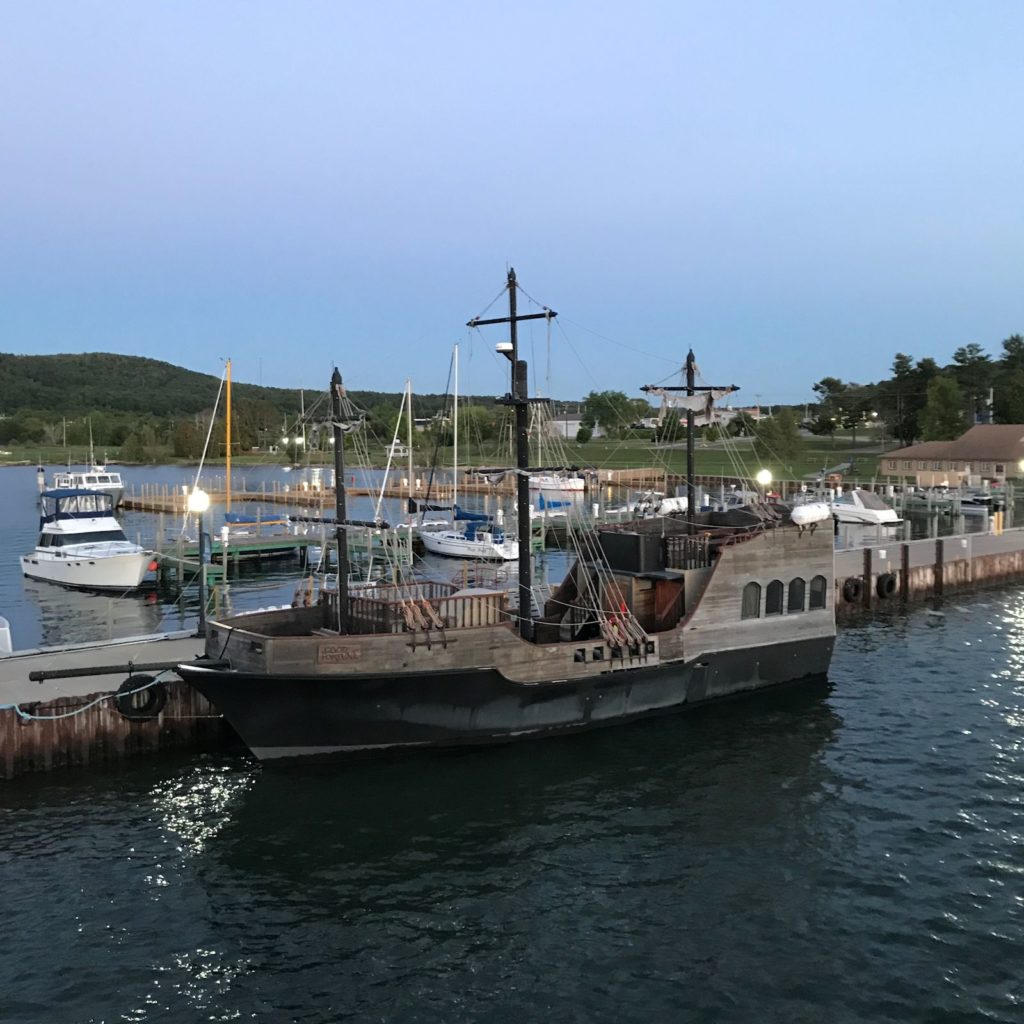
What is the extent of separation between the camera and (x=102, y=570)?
44375 mm

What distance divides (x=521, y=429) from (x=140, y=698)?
1031cm

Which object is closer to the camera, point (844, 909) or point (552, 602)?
point (844, 909)

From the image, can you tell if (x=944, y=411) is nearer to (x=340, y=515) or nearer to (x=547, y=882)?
(x=340, y=515)

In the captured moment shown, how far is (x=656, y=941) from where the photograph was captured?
43.7 feet

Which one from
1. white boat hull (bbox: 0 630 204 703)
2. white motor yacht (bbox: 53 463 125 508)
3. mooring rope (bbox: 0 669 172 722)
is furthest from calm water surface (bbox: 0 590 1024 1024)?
white motor yacht (bbox: 53 463 125 508)

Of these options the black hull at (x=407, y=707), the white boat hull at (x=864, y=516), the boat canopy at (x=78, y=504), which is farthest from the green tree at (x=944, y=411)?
the black hull at (x=407, y=707)

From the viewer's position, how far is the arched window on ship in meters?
24.3

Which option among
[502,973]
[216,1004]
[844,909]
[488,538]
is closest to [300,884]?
[216,1004]

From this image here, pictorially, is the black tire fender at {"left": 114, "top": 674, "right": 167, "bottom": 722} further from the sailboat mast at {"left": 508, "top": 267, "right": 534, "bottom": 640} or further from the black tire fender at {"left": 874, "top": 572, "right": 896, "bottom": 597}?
the black tire fender at {"left": 874, "top": 572, "right": 896, "bottom": 597}

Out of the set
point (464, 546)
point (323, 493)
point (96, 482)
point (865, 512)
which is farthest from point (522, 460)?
point (96, 482)

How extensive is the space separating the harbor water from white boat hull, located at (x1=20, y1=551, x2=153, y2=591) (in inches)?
1076

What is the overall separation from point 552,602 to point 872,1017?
13.8 m

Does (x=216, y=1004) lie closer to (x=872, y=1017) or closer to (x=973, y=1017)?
(x=872, y=1017)

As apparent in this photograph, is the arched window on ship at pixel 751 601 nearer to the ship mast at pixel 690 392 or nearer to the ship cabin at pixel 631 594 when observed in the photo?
the ship cabin at pixel 631 594
